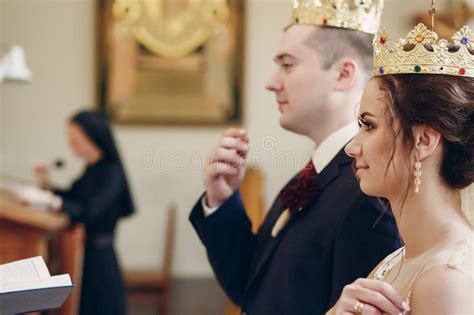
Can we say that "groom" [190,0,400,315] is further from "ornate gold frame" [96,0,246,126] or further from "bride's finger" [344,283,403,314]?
"ornate gold frame" [96,0,246,126]

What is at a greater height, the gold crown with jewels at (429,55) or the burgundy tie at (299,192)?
the gold crown with jewels at (429,55)

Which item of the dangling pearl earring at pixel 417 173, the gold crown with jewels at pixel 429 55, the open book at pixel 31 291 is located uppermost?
the gold crown with jewels at pixel 429 55

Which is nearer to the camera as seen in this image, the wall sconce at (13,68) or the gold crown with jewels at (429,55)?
the gold crown with jewels at (429,55)

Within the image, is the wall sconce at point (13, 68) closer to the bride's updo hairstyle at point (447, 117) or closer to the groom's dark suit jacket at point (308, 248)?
the groom's dark suit jacket at point (308, 248)

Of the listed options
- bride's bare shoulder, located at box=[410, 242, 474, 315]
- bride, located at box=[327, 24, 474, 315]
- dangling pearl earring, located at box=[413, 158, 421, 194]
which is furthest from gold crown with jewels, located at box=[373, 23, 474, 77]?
bride's bare shoulder, located at box=[410, 242, 474, 315]

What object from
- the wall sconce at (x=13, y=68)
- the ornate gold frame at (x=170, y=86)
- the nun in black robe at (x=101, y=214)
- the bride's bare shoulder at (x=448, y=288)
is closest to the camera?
the bride's bare shoulder at (x=448, y=288)

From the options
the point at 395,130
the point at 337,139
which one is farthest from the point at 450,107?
the point at 337,139

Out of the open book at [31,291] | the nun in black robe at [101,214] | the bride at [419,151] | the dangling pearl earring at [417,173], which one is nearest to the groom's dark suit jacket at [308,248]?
the bride at [419,151]

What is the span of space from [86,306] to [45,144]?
2.48 metres

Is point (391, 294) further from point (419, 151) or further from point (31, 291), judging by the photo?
point (31, 291)

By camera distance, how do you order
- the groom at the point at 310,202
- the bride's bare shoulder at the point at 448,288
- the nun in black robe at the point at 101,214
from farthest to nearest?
the nun in black robe at the point at 101,214 < the groom at the point at 310,202 < the bride's bare shoulder at the point at 448,288

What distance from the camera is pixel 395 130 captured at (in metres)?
1.61

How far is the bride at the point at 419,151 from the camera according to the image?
1.52 metres

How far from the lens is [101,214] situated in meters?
5.04
